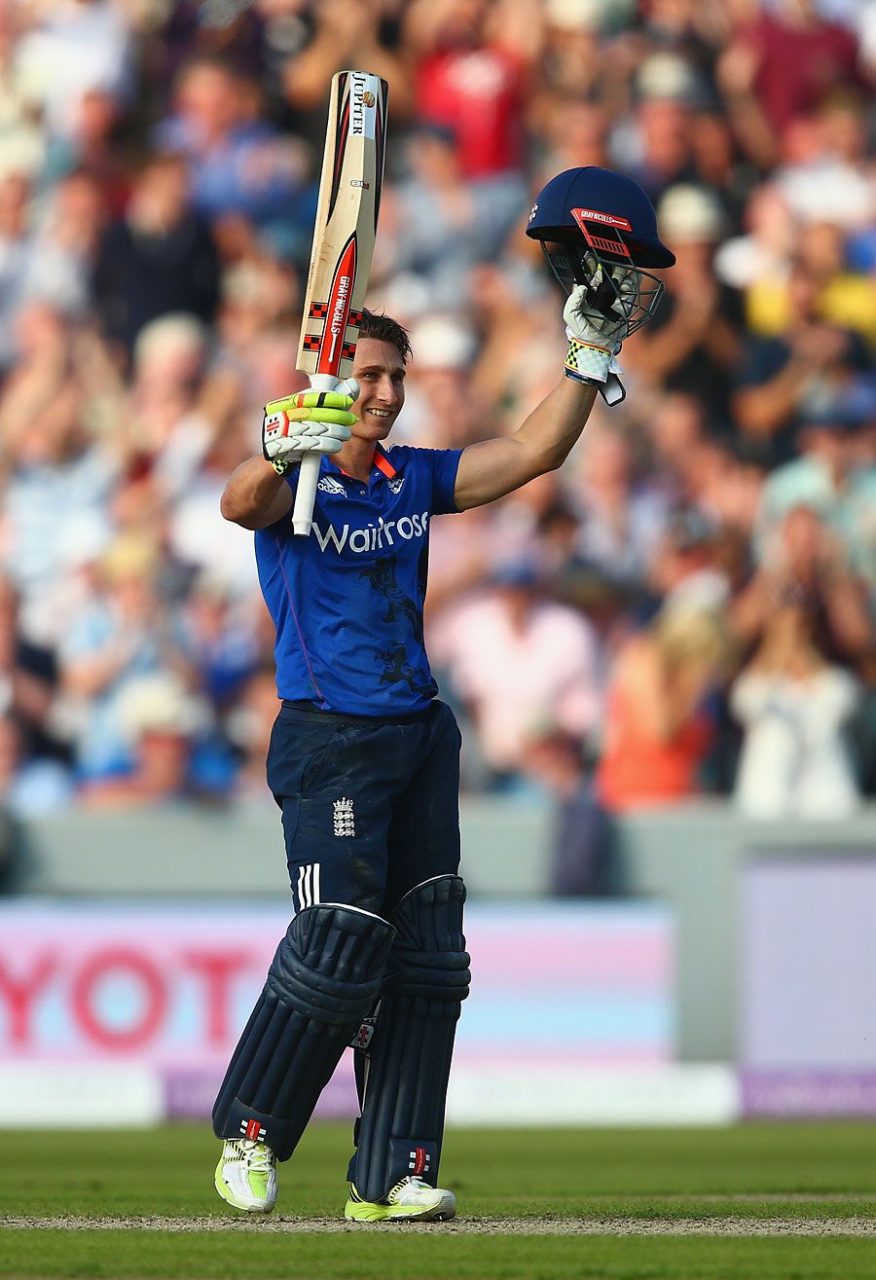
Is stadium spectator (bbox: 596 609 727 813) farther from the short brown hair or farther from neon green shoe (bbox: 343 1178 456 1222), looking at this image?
neon green shoe (bbox: 343 1178 456 1222)

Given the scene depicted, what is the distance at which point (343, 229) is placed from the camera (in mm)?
5266

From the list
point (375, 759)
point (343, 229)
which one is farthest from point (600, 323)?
point (375, 759)

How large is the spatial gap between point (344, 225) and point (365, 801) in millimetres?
1295

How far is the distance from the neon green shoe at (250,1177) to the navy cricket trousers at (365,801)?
21.4 inches

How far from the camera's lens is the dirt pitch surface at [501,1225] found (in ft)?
15.6

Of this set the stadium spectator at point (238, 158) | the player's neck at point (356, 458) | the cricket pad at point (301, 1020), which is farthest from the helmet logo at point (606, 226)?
the stadium spectator at point (238, 158)

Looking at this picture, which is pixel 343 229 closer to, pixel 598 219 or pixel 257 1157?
pixel 598 219

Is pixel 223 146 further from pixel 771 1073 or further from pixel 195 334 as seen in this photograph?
pixel 771 1073

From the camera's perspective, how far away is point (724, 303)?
11391 mm

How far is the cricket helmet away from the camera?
5.16 m

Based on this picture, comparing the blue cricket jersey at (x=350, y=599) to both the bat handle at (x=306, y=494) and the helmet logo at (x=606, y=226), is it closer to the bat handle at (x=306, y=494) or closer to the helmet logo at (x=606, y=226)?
the bat handle at (x=306, y=494)

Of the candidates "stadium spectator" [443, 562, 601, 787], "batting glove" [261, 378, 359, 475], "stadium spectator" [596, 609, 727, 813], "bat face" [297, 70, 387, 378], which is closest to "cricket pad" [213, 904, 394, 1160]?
"batting glove" [261, 378, 359, 475]

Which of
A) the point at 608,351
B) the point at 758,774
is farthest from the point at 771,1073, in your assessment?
the point at 608,351

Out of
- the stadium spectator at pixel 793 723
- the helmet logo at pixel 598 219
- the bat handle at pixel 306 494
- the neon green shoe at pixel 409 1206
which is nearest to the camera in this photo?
the bat handle at pixel 306 494
